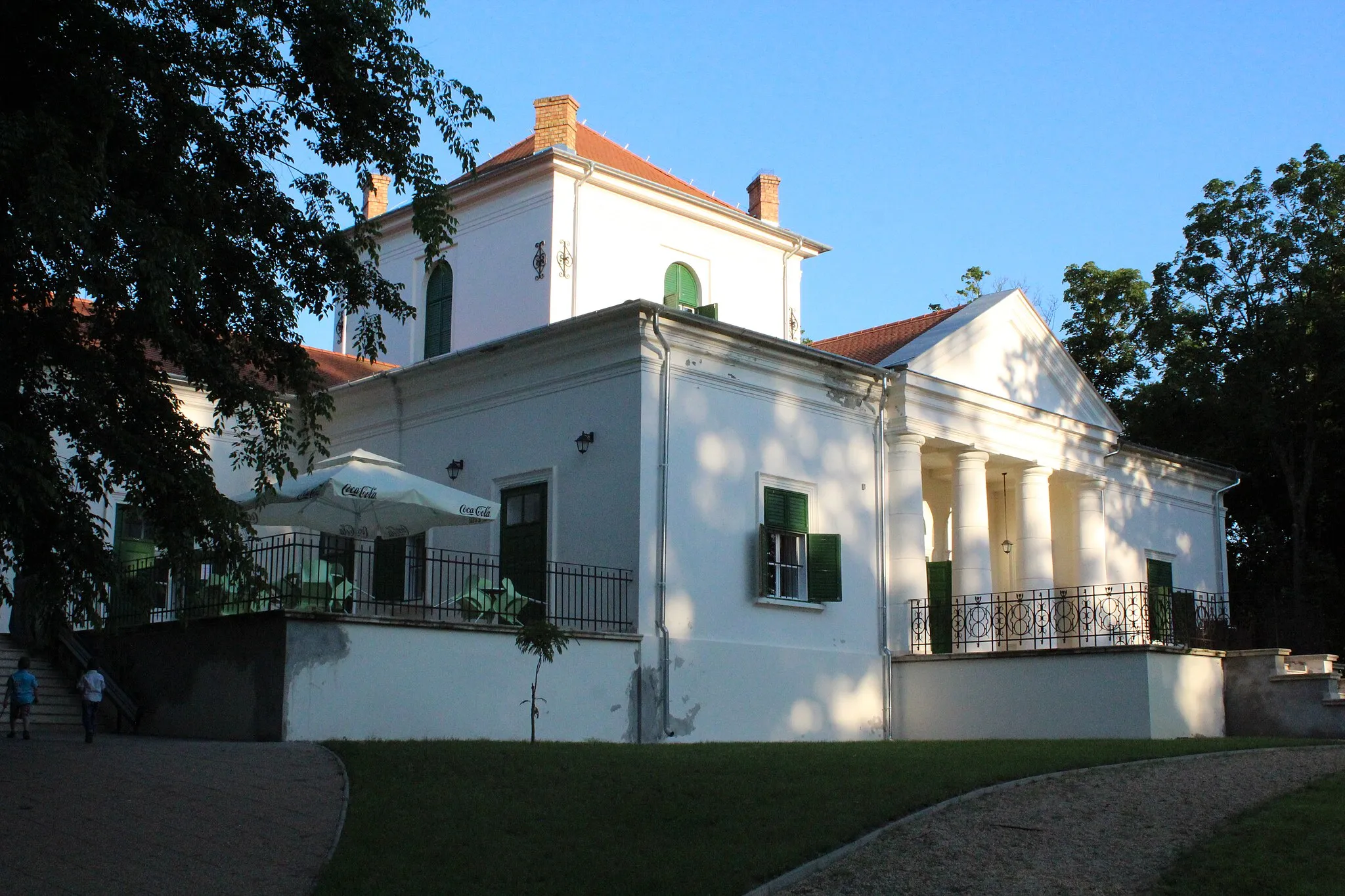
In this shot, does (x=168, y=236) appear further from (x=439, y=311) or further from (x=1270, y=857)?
(x=439, y=311)

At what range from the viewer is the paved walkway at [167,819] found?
9.80 metres

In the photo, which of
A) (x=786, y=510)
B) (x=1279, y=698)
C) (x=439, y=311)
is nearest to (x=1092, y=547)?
(x=1279, y=698)

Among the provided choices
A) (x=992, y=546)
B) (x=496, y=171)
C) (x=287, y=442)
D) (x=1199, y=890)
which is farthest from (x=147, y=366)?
(x=992, y=546)

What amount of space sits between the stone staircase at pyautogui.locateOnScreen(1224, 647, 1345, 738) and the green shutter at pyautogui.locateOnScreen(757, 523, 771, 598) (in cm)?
668

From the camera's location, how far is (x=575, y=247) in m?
26.8

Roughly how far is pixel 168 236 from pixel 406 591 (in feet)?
38.7

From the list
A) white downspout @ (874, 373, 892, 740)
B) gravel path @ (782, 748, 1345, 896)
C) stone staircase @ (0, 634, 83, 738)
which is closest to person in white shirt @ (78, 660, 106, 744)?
stone staircase @ (0, 634, 83, 738)

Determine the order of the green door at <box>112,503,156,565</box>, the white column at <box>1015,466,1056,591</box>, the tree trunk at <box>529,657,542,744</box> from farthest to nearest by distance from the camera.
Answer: the white column at <box>1015,466,1056,591</box> < the green door at <box>112,503,156,565</box> < the tree trunk at <box>529,657,542,744</box>

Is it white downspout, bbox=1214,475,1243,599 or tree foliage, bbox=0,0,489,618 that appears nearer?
tree foliage, bbox=0,0,489,618

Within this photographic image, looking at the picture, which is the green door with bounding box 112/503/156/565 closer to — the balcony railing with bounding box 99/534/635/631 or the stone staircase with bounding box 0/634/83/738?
the balcony railing with bounding box 99/534/635/631

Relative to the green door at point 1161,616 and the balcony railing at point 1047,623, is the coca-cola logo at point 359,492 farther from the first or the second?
the green door at point 1161,616

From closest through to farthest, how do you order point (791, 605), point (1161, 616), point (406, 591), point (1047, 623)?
point (791, 605) → point (1161, 616) → point (406, 591) → point (1047, 623)

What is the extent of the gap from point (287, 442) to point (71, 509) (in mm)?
2087

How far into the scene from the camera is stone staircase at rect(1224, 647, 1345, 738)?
19.5 meters
